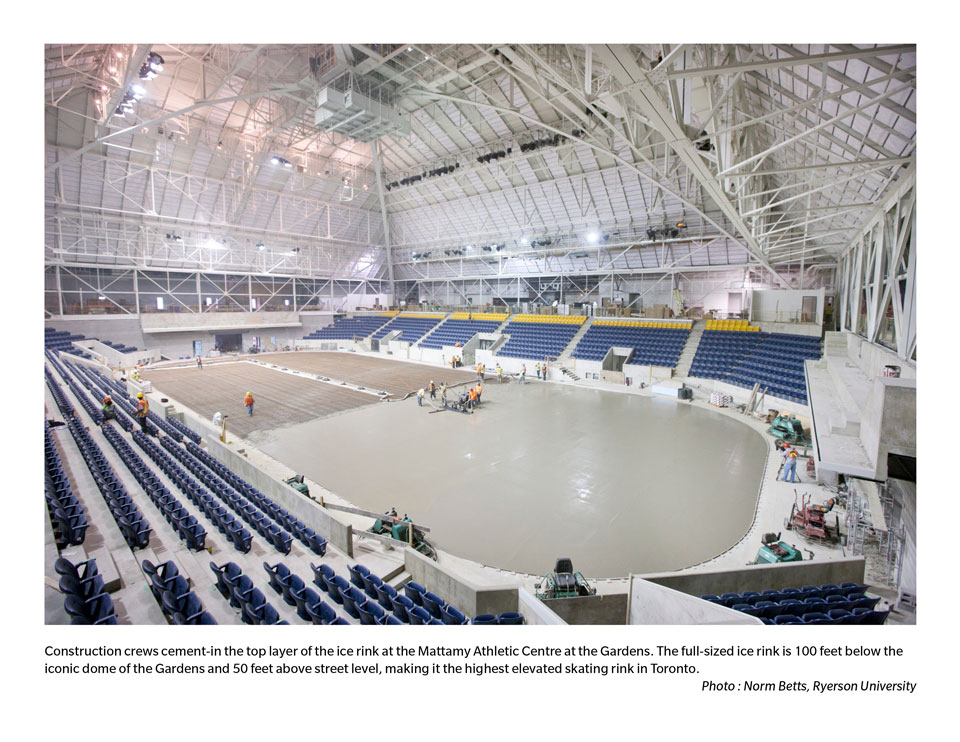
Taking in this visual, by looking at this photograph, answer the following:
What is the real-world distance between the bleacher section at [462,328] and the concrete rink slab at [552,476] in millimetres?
14968

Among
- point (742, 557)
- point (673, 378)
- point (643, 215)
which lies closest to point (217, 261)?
point (643, 215)

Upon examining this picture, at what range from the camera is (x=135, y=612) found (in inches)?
192

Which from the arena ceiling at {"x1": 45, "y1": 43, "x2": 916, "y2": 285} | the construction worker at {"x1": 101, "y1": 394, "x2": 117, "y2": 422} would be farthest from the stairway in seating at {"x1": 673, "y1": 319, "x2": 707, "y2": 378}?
the construction worker at {"x1": 101, "y1": 394, "x2": 117, "y2": 422}

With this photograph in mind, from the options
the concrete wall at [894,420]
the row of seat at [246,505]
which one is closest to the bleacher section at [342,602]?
the row of seat at [246,505]

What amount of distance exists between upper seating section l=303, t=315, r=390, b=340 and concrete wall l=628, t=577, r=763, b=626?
114 feet

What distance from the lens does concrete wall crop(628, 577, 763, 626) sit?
14.0 ft

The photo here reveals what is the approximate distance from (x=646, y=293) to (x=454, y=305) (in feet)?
55.1

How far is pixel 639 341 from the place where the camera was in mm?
24469

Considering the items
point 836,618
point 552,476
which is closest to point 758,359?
point 552,476

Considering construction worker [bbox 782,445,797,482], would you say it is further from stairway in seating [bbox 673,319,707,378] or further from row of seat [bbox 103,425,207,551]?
row of seat [bbox 103,425,207,551]

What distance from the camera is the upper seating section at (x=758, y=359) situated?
16359mm

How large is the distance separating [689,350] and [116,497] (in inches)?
924
